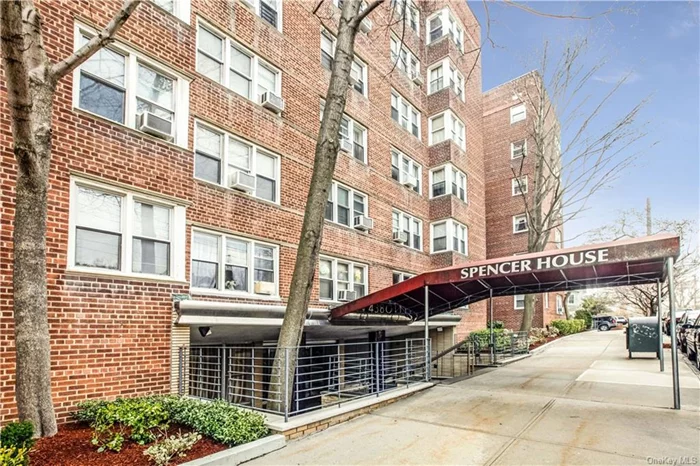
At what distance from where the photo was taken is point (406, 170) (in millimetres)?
20266

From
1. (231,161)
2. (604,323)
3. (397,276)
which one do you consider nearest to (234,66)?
(231,161)

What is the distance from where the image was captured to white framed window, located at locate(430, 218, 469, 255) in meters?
21.0

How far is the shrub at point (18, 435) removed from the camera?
15.9ft

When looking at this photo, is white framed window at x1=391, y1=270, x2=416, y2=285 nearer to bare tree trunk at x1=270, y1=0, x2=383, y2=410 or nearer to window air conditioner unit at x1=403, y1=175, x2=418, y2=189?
window air conditioner unit at x1=403, y1=175, x2=418, y2=189

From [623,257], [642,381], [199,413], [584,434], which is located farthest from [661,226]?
[199,413]

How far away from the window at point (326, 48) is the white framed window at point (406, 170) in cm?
494

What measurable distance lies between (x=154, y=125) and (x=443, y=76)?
670 inches

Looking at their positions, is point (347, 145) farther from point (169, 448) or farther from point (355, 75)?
point (169, 448)

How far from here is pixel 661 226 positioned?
35.4 metres

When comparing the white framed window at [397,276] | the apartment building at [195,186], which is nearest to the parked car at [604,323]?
the apartment building at [195,186]

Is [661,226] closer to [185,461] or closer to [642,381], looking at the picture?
[642,381]

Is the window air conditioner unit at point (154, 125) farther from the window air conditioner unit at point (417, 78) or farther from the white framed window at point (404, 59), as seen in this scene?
the window air conditioner unit at point (417, 78)

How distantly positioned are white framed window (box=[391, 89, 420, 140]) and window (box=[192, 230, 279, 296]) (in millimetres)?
10415

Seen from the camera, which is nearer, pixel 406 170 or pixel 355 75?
pixel 355 75
